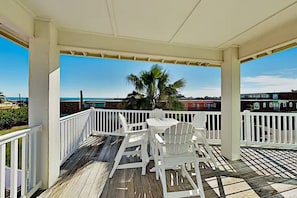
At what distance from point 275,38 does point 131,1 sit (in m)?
2.39

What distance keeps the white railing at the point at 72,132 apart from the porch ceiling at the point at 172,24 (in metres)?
1.51

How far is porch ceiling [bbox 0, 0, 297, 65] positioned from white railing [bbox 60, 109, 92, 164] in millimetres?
1511

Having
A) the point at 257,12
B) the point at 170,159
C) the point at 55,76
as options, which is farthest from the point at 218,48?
the point at 55,76

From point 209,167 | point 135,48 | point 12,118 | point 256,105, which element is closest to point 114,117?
point 12,118

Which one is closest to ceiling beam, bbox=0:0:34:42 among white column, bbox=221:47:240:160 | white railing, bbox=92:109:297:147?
white column, bbox=221:47:240:160

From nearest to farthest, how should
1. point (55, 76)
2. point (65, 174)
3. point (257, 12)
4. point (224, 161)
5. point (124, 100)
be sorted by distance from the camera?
point (257, 12), point (55, 76), point (65, 174), point (224, 161), point (124, 100)

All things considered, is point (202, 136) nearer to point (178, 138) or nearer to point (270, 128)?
point (178, 138)

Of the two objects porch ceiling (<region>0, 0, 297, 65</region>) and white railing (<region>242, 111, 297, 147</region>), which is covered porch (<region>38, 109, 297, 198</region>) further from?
porch ceiling (<region>0, 0, 297, 65</region>)

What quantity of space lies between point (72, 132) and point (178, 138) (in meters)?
2.70

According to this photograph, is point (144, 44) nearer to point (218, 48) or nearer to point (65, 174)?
point (218, 48)

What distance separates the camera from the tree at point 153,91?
647 centimetres

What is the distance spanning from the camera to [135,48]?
3.42m

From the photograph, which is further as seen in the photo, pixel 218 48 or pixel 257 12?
pixel 218 48

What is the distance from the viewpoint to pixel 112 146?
15.6 ft
